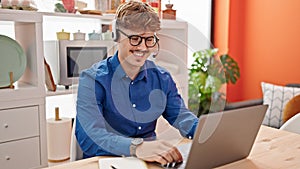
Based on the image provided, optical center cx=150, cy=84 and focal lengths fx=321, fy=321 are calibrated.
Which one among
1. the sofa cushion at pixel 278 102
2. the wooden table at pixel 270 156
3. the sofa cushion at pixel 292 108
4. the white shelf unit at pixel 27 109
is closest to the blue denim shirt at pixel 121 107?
the wooden table at pixel 270 156

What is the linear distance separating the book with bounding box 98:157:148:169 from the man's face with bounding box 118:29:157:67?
367mm

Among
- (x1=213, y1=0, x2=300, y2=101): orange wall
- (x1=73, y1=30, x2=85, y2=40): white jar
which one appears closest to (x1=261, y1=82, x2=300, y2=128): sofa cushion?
(x1=213, y1=0, x2=300, y2=101): orange wall

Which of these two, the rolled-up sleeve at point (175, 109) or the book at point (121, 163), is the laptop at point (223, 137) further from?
the rolled-up sleeve at point (175, 109)

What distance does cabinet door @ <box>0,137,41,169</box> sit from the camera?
6.16 ft

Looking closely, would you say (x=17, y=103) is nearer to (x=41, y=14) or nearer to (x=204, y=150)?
(x=41, y=14)

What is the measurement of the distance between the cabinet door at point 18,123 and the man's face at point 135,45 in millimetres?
972

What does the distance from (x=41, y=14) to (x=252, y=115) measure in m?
1.45

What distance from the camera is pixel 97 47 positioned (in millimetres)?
1580

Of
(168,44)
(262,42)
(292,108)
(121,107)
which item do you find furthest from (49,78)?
(262,42)

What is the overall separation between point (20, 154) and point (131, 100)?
103 centimetres

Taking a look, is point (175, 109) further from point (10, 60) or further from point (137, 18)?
point (10, 60)

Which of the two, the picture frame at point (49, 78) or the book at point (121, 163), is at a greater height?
the picture frame at point (49, 78)

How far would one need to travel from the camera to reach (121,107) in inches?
51.2

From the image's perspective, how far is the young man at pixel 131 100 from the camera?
42.9 inches
